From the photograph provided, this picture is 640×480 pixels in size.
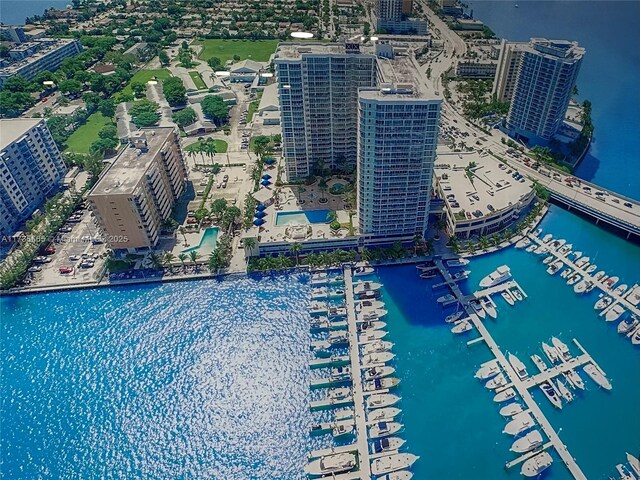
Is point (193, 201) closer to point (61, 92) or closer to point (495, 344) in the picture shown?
point (495, 344)

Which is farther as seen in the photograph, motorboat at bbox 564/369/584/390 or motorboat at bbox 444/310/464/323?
motorboat at bbox 444/310/464/323

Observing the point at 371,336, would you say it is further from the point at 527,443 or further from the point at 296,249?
the point at 527,443

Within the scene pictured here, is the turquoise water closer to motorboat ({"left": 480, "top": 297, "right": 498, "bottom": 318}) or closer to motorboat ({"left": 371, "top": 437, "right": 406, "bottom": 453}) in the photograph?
motorboat ({"left": 371, "top": 437, "right": 406, "bottom": 453})

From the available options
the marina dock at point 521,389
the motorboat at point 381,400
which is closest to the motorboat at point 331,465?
the motorboat at point 381,400

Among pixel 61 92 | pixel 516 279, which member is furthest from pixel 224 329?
pixel 61 92

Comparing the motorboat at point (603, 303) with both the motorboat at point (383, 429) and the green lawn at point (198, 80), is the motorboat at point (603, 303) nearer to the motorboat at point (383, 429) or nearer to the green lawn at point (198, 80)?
the motorboat at point (383, 429)

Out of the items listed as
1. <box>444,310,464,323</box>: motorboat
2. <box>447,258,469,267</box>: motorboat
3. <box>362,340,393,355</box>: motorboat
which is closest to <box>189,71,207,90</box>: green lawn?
<box>447,258,469,267</box>: motorboat
